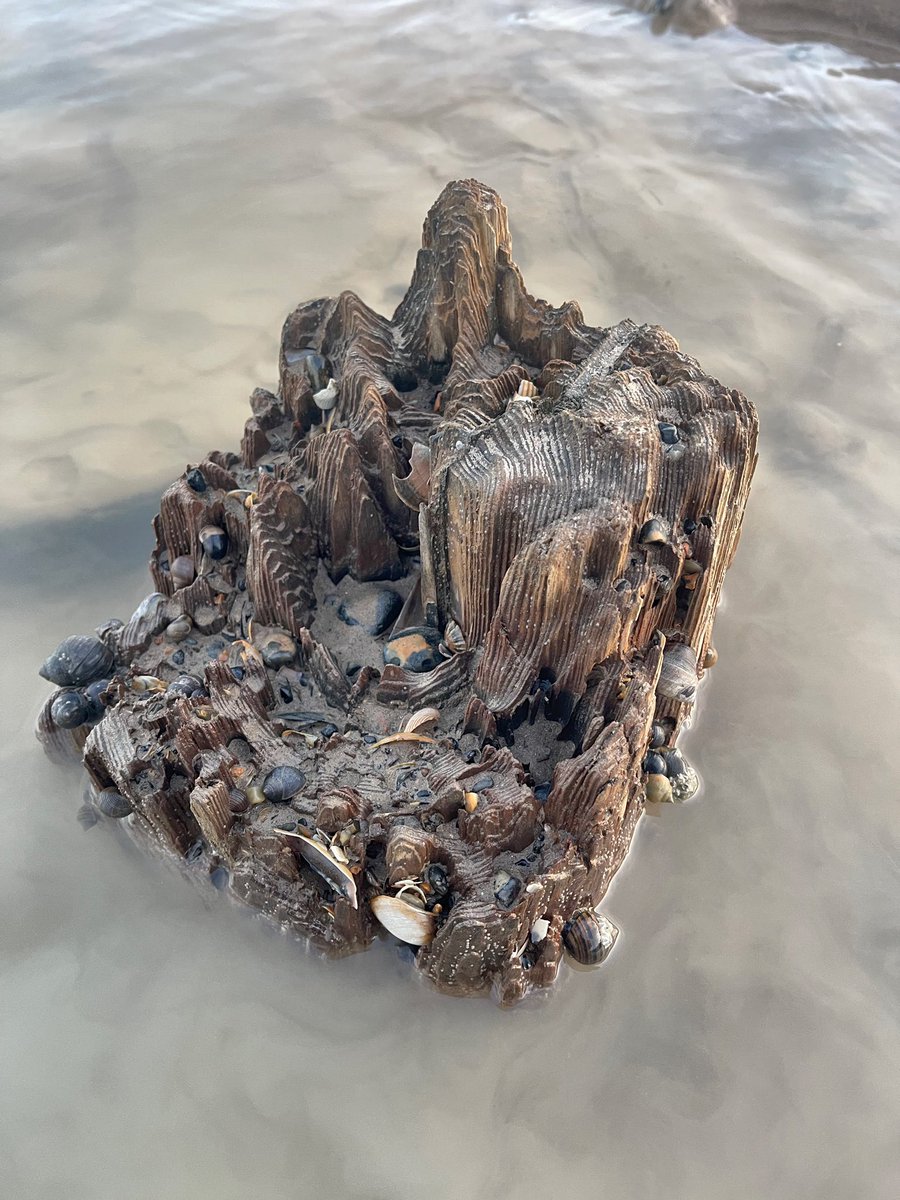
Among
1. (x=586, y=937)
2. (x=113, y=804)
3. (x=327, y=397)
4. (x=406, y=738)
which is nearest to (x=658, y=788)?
(x=586, y=937)

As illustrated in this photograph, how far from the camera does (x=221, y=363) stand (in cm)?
779

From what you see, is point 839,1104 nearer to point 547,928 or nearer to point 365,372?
point 547,928

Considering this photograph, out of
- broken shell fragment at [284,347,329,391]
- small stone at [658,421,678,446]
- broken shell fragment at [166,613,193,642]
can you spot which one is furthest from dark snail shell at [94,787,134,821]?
small stone at [658,421,678,446]

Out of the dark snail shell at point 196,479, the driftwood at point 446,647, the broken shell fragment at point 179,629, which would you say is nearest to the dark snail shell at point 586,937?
the driftwood at point 446,647

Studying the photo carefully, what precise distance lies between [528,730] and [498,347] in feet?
8.15

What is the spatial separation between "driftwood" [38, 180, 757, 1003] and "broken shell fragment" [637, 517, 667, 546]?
21 millimetres

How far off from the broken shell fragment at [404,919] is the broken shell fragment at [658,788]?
149 cm

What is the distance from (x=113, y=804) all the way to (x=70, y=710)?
21.3 inches

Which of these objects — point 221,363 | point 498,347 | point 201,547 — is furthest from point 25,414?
point 498,347

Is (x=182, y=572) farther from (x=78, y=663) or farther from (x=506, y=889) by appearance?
(x=506, y=889)

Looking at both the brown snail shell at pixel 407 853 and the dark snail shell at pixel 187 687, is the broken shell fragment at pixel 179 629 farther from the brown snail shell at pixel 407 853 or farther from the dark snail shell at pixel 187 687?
the brown snail shell at pixel 407 853

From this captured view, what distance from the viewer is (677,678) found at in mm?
4484

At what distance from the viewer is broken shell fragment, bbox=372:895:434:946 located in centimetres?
363

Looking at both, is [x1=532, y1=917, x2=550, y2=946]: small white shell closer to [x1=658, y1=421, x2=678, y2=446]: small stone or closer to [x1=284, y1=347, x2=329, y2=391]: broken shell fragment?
[x1=658, y1=421, x2=678, y2=446]: small stone
